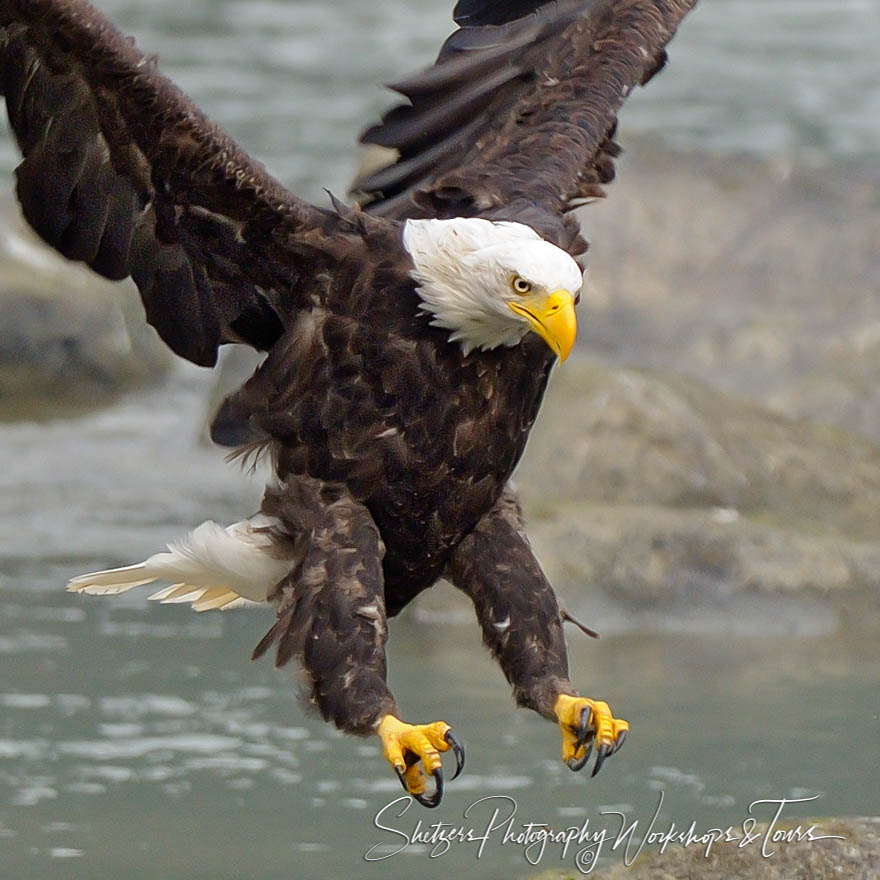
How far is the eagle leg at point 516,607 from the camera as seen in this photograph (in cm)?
502

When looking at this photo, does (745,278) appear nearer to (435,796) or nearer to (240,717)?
(240,717)

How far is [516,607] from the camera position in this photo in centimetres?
511

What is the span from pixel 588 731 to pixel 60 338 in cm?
544

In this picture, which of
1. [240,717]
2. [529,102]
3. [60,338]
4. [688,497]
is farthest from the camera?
[60,338]

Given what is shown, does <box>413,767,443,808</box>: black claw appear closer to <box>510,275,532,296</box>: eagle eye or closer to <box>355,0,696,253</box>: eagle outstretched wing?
<box>510,275,532,296</box>: eagle eye

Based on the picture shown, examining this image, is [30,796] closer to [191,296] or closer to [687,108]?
[191,296]

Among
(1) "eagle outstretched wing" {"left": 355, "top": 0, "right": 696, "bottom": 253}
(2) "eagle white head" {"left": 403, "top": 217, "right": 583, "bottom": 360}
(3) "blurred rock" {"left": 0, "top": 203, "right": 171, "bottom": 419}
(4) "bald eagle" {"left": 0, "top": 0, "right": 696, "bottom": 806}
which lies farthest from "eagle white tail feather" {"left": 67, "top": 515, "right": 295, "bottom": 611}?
(3) "blurred rock" {"left": 0, "top": 203, "right": 171, "bottom": 419}

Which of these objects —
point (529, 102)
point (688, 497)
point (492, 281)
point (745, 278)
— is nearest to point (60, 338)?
point (745, 278)

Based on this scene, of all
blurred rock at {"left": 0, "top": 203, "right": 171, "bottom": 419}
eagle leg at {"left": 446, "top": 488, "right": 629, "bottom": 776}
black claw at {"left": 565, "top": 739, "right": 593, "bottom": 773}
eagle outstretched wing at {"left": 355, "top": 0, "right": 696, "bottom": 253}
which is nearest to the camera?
black claw at {"left": 565, "top": 739, "right": 593, "bottom": 773}

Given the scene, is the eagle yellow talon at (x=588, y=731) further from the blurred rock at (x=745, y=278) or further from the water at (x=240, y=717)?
the blurred rock at (x=745, y=278)

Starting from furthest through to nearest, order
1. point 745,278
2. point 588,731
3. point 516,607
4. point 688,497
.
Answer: point 745,278 < point 688,497 < point 516,607 < point 588,731

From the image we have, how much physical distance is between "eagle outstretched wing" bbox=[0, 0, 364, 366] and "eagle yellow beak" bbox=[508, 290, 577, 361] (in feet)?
1.93

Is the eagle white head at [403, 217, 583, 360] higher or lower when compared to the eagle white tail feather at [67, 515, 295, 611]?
higher

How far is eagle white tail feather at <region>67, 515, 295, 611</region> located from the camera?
5.07 metres
